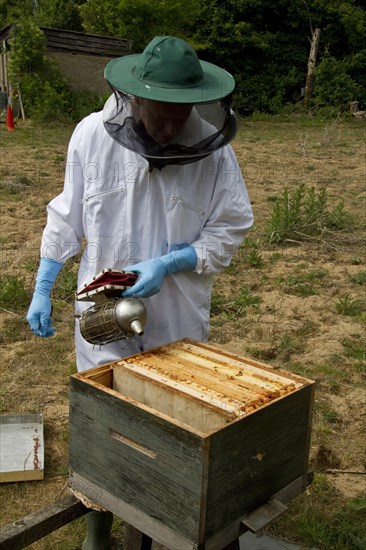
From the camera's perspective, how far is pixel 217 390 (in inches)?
62.4

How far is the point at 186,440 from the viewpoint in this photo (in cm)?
136

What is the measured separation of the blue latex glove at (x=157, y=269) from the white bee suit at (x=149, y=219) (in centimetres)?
4

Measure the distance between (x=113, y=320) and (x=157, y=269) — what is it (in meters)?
0.21

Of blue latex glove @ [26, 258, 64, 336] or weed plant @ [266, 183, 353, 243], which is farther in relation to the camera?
weed plant @ [266, 183, 353, 243]

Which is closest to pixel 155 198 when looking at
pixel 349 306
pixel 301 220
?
pixel 349 306

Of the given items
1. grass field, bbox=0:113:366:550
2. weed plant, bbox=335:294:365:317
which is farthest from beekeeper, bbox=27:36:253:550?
weed plant, bbox=335:294:365:317

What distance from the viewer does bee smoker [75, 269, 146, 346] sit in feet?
5.68

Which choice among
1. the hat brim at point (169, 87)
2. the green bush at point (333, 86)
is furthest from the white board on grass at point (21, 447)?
the green bush at point (333, 86)

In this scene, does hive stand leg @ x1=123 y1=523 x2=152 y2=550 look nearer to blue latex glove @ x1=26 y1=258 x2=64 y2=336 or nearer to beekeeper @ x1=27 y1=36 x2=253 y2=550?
Result: beekeeper @ x1=27 y1=36 x2=253 y2=550

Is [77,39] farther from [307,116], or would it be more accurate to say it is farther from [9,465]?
[9,465]

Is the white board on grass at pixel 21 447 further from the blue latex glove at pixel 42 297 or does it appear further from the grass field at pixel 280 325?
the blue latex glove at pixel 42 297

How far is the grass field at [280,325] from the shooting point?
2576 mm

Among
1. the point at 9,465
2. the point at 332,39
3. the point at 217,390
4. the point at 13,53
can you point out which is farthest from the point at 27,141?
the point at 332,39

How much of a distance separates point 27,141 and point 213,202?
26.7ft
